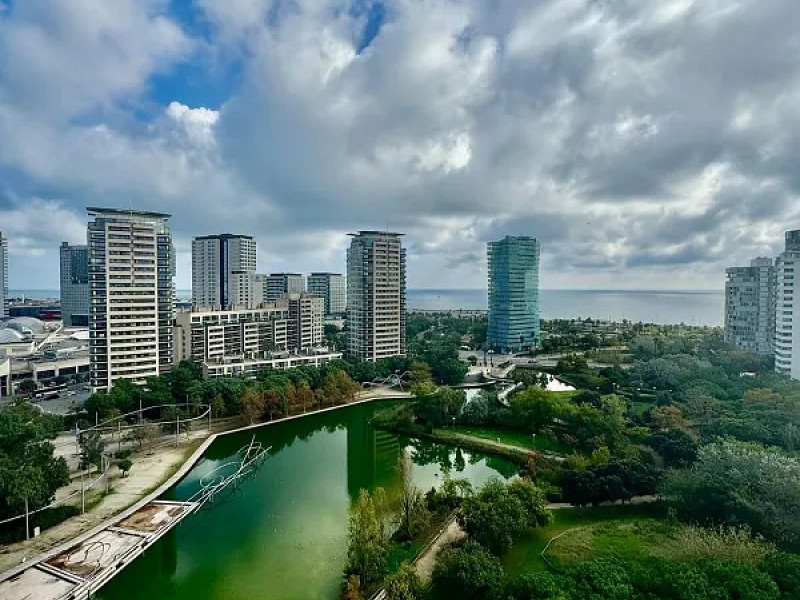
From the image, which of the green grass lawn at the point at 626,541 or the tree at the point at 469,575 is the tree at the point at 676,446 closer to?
the green grass lawn at the point at 626,541

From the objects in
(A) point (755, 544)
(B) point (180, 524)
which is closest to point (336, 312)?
(B) point (180, 524)

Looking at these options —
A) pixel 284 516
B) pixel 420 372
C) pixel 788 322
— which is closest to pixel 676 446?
pixel 284 516

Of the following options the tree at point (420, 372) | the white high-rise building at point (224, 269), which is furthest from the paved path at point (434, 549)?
the white high-rise building at point (224, 269)

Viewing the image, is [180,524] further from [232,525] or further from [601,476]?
[601,476]

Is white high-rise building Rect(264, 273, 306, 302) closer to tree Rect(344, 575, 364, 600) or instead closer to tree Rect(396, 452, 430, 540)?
tree Rect(396, 452, 430, 540)

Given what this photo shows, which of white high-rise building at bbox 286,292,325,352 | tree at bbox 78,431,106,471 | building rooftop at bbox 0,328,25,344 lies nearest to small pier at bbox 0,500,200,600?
tree at bbox 78,431,106,471

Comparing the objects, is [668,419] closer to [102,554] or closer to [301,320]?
[102,554]
